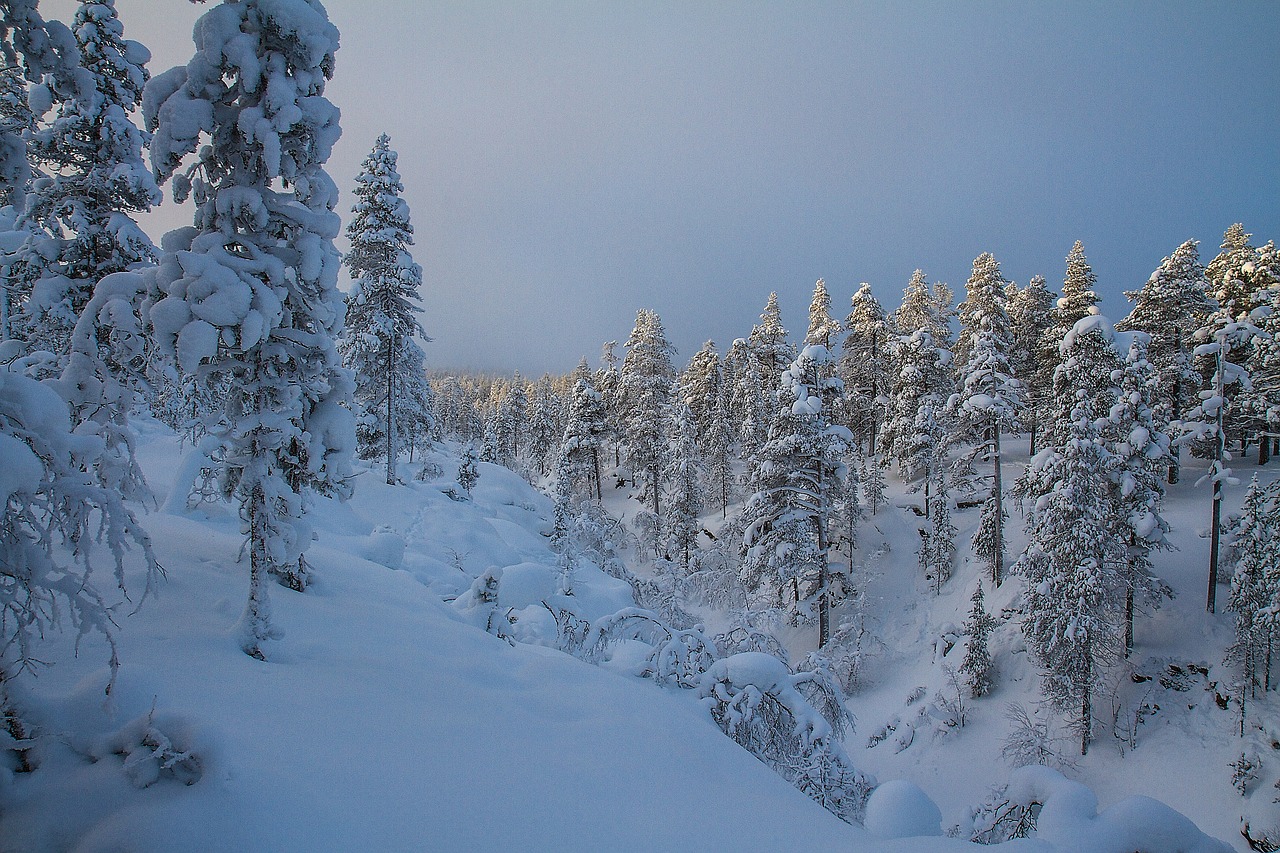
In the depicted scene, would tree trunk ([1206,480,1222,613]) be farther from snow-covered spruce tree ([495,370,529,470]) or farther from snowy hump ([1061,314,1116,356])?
snow-covered spruce tree ([495,370,529,470])

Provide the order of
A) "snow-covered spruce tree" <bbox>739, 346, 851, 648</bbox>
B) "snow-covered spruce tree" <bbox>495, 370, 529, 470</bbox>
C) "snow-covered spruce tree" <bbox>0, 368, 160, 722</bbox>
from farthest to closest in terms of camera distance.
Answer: "snow-covered spruce tree" <bbox>495, 370, 529, 470</bbox> < "snow-covered spruce tree" <bbox>739, 346, 851, 648</bbox> < "snow-covered spruce tree" <bbox>0, 368, 160, 722</bbox>

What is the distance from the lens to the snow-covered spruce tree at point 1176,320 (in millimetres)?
28719

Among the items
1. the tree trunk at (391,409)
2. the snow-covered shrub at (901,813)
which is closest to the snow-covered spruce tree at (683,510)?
the tree trunk at (391,409)

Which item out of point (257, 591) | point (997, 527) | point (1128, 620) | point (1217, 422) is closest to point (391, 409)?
point (257, 591)

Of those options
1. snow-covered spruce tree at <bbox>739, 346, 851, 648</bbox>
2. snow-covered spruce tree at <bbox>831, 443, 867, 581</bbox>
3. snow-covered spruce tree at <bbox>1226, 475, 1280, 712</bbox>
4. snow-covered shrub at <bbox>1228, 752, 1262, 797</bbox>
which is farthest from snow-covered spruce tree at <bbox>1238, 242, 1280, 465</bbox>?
snow-covered spruce tree at <bbox>739, 346, 851, 648</bbox>

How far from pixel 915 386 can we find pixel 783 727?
29.4 m

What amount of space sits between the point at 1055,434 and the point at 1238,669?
30.6 ft

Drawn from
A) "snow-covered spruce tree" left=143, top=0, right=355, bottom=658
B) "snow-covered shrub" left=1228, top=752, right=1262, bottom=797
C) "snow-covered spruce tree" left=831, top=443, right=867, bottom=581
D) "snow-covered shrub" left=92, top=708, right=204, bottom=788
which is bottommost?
"snow-covered shrub" left=1228, top=752, right=1262, bottom=797

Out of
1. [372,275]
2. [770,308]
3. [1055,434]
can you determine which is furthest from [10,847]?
[770,308]

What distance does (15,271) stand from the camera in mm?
10164

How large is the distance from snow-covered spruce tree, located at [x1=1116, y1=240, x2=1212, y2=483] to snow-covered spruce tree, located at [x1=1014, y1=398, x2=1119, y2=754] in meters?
16.5

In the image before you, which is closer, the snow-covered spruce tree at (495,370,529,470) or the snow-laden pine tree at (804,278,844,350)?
the snow-laden pine tree at (804,278,844,350)

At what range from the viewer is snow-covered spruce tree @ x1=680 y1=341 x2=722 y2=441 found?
41.9 metres

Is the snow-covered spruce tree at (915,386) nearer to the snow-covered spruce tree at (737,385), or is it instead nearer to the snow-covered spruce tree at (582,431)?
the snow-covered spruce tree at (737,385)
